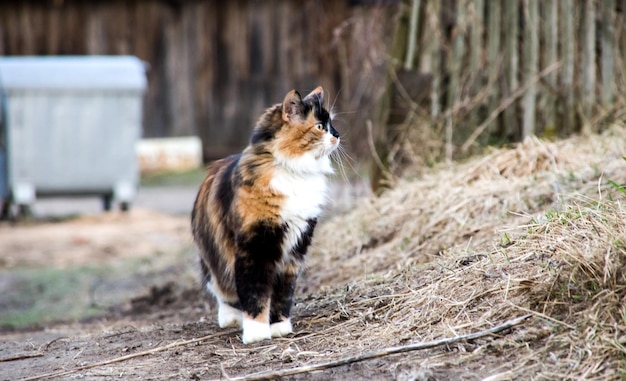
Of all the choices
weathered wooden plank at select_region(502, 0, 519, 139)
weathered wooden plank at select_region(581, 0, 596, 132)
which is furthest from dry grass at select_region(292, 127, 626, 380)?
weathered wooden plank at select_region(502, 0, 519, 139)

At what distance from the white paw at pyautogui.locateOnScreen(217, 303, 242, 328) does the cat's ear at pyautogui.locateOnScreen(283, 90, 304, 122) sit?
41.7 inches

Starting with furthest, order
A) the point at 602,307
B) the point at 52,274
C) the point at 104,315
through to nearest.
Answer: the point at 52,274, the point at 104,315, the point at 602,307

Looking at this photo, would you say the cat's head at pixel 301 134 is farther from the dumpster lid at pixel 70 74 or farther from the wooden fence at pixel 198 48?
the wooden fence at pixel 198 48

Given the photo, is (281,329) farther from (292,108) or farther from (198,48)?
(198,48)

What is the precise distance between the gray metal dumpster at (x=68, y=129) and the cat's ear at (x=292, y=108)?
310 inches

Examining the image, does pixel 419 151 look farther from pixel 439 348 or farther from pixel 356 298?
pixel 439 348

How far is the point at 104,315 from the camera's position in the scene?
6.60m

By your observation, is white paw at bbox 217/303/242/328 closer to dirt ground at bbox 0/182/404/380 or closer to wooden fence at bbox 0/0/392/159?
dirt ground at bbox 0/182/404/380

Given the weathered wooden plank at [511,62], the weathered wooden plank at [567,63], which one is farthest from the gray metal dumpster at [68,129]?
the weathered wooden plank at [567,63]

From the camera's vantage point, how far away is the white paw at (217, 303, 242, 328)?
15.4 ft

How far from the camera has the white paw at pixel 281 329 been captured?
4.29 metres

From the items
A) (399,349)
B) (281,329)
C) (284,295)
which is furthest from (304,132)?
(399,349)

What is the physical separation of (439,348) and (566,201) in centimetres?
182

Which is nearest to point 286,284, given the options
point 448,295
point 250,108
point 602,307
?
point 448,295
